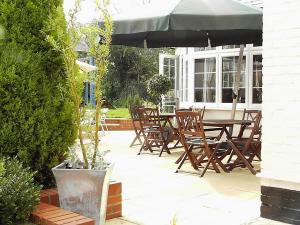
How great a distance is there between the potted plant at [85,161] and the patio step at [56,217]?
145mm

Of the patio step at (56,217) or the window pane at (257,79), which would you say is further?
the window pane at (257,79)

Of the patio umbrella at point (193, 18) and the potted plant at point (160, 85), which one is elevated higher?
the patio umbrella at point (193, 18)

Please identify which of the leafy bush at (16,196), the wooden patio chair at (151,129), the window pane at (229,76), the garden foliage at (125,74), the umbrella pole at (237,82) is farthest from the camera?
the garden foliage at (125,74)

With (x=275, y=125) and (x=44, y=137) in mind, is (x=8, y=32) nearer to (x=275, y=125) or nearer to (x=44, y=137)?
(x=44, y=137)

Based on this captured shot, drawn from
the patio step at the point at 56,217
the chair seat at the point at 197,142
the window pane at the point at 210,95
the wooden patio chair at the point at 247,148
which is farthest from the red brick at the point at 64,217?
the window pane at the point at 210,95

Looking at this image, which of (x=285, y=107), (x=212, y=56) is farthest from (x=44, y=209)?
(x=212, y=56)

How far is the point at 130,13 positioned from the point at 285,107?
3617 millimetres

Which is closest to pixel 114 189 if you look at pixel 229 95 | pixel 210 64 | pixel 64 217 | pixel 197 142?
pixel 64 217

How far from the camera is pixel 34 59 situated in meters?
3.28

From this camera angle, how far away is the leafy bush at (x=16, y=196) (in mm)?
2723

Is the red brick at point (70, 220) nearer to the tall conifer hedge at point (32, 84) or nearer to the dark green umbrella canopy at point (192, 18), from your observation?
the tall conifer hedge at point (32, 84)

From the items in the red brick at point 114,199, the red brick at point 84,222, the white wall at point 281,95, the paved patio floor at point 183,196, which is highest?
the white wall at point 281,95

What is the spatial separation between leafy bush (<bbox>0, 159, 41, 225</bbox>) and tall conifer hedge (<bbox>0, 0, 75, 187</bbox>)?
351 millimetres

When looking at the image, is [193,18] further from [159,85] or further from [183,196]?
[159,85]
